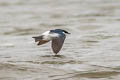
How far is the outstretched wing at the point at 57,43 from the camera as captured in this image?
23.9ft

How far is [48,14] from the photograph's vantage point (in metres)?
13.5

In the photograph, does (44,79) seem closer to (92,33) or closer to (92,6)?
(92,33)

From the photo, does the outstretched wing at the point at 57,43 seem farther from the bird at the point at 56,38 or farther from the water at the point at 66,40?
the water at the point at 66,40

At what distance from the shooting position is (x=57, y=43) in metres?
7.33

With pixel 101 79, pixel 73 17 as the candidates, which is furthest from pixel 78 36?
pixel 101 79

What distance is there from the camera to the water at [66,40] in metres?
6.73

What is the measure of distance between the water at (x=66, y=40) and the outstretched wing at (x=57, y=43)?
164 mm

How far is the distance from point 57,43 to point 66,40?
6.66 feet

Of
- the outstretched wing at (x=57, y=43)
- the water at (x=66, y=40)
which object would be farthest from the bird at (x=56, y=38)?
the water at (x=66, y=40)

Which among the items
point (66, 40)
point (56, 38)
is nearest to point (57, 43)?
point (56, 38)

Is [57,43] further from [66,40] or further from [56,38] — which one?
[66,40]

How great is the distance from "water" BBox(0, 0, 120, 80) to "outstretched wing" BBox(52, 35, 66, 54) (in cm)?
16

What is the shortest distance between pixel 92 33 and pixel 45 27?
1357 mm

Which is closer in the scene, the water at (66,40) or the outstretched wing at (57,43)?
the water at (66,40)
